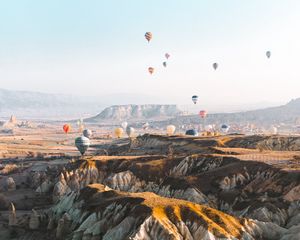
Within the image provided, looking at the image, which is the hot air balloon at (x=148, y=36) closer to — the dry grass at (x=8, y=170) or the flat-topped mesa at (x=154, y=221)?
the dry grass at (x=8, y=170)

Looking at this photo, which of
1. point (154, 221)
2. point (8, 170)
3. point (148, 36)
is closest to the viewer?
point (154, 221)

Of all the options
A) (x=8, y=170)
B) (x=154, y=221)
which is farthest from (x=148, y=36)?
(x=154, y=221)

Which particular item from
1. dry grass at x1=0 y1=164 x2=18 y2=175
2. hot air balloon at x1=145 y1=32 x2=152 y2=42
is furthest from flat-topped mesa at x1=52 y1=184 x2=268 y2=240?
hot air balloon at x1=145 y1=32 x2=152 y2=42

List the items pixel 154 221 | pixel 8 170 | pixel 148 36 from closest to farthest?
pixel 154 221, pixel 8 170, pixel 148 36

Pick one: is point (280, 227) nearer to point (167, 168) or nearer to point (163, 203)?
point (163, 203)

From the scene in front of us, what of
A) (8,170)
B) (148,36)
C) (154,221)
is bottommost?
(8,170)

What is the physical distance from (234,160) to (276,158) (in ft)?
21.2

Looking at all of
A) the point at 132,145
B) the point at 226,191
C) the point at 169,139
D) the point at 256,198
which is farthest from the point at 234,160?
the point at 132,145

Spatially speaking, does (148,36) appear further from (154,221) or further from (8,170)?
(154,221)

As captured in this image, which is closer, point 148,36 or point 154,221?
point 154,221

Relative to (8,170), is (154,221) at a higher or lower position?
higher

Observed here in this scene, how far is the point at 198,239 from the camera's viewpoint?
46500 mm

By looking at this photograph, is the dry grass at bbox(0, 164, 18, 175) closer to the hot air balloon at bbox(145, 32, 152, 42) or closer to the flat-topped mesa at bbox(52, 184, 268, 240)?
the hot air balloon at bbox(145, 32, 152, 42)

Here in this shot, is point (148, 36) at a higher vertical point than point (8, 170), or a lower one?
higher
